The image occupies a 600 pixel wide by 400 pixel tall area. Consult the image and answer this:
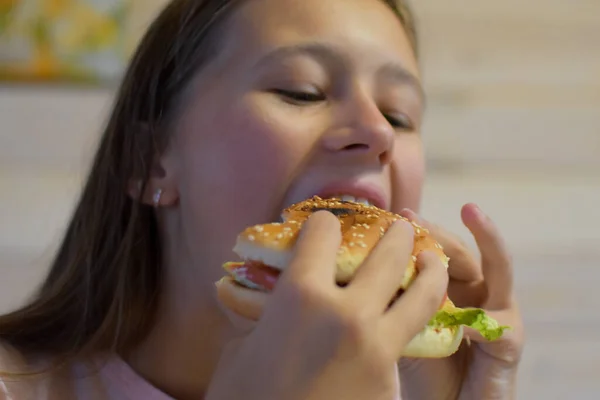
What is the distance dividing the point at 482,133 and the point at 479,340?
0.79 meters

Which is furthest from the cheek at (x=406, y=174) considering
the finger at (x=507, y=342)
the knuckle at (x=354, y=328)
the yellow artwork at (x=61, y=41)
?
the yellow artwork at (x=61, y=41)

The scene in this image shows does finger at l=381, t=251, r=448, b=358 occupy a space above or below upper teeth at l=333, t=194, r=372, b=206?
below

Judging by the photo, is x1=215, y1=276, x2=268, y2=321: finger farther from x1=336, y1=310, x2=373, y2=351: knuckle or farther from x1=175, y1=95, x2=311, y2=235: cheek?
x1=175, y1=95, x2=311, y2=235: cheek

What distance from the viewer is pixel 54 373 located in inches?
41.6

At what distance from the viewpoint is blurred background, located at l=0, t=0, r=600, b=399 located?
158cm

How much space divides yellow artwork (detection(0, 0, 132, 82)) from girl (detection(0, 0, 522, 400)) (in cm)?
45

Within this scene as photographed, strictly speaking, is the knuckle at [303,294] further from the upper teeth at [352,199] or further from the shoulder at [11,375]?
the shoulder at [11,375]

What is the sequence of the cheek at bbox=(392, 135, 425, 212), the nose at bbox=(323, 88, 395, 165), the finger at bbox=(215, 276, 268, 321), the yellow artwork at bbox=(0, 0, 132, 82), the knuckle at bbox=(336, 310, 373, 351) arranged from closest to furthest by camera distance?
the knuckle at bbox=(336, 310, 373, 351) → the finger at bbox=(215, 276, 268, 321) → the nose at bbox=(323, 88, 395, 165) → the cheek at bbox=(392, 135, 425, 212) → the yellow artwork at bbox=(0, 0, 132, 82)

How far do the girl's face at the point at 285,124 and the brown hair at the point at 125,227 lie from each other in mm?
54

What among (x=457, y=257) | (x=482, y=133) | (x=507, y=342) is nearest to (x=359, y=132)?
(x=457, y=257)

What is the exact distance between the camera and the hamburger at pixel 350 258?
0.68 meters

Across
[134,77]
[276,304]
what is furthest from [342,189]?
[134,77]

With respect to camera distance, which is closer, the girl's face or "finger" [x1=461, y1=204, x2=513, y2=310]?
the girl's face

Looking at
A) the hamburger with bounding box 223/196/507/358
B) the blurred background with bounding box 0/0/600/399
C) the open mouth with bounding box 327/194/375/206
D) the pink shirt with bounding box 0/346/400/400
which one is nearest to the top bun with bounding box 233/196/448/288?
the hamburger with bounding box 223/196/507/358
